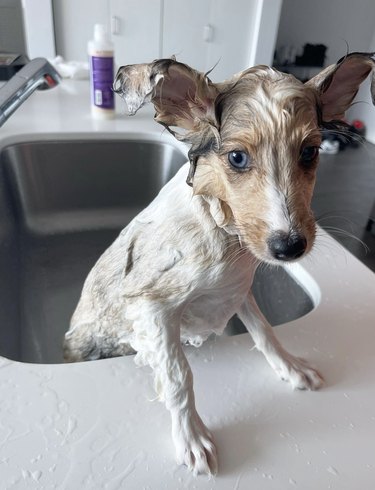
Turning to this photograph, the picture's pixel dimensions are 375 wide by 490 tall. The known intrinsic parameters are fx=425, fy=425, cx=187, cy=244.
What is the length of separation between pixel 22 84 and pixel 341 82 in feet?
3.12

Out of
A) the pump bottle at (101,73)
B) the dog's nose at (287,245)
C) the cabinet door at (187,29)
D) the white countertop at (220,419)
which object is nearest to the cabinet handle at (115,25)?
the cabinet door at (187,29)

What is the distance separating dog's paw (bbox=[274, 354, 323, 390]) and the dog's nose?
0.23 m

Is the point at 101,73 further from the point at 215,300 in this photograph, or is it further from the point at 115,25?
the point at 115,25

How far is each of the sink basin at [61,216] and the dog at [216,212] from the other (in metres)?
0.38

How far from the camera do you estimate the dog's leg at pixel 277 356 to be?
24.7 inches

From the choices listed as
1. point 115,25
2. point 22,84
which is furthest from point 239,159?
point 115,25

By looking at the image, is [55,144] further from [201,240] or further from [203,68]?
[203,68]

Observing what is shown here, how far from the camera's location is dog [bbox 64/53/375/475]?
0.48 m

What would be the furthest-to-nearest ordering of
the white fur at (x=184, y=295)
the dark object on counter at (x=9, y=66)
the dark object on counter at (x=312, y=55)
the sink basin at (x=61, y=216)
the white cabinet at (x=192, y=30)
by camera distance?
1. the dark object on counter at (x=312, y=55)
2. the white cabinet at (x=192, y=30)
3. the dark object on counter at (x=9, y=66)
4. the sink basin at (x=61, y=216)
5. the white fur at (x=184, y=295)

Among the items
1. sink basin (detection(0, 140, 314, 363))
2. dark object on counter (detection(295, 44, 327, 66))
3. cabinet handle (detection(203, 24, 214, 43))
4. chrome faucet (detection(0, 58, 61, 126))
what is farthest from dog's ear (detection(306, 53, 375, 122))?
dark object on counter (detection(295, 44, 327, 66))

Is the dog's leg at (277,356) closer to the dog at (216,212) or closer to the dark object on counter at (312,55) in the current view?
the dog at (216,212)

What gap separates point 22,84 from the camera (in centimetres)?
120

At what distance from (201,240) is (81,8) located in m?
3.28

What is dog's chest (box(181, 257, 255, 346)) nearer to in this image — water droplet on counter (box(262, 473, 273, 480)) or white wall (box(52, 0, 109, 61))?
water droplet on counter (box(262, 473, 273, 480))
